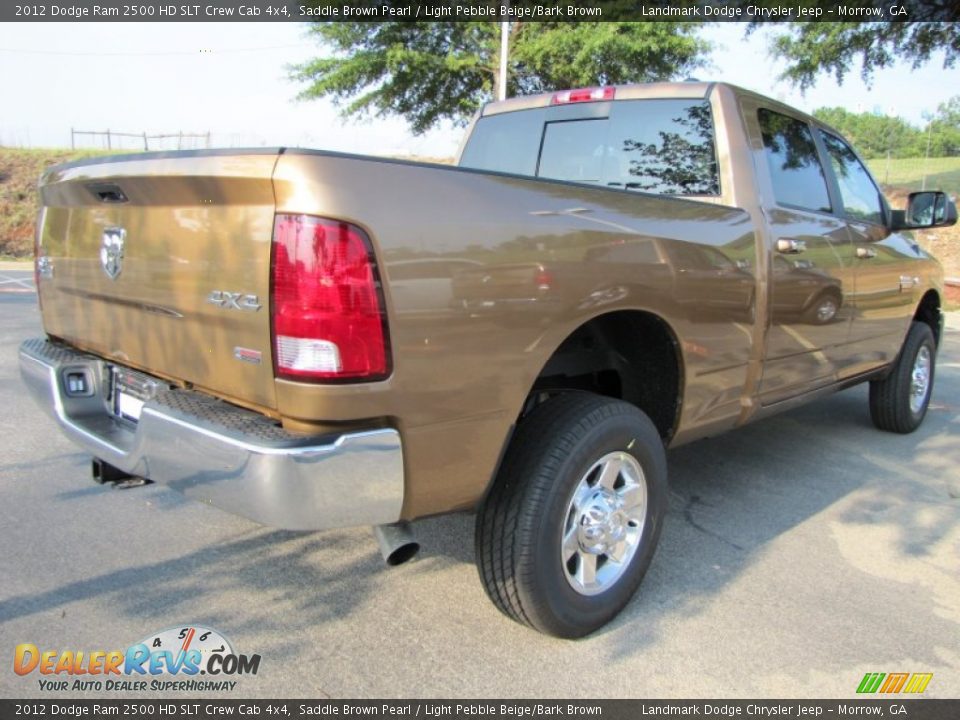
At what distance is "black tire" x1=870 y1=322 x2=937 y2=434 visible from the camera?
5.09m

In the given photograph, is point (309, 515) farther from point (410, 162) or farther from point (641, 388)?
point (641, 388)

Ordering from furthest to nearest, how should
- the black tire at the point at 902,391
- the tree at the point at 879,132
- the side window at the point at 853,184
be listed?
1. the tree at the point at 879,132
2. the black tire at the point at 902,391
3. the side window at the point at 853,184

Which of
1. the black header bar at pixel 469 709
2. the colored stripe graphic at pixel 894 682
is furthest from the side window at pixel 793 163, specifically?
the black header bar at pixel 469 709

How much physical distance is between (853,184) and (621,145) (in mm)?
1663

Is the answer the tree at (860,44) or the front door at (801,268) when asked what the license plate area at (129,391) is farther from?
the tree at (860,44)

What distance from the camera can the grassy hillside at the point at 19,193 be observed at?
21.3 meters

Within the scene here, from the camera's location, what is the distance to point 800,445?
4980 millimetres

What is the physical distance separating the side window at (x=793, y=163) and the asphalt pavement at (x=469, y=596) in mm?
1574

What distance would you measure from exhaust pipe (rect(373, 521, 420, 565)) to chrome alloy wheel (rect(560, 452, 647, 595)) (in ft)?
1.71

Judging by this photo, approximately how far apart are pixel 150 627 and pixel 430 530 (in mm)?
1271

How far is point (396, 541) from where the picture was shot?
227 cm

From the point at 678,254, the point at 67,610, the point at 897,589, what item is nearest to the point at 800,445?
the point at 897,589

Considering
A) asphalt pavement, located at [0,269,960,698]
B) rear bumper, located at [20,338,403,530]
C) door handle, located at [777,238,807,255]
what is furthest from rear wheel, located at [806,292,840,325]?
rear bumper, located at [20,338,403,530]

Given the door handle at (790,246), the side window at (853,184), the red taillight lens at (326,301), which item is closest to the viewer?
the red taillight lens at (326,301)
